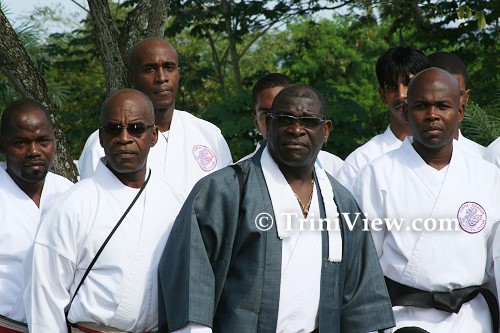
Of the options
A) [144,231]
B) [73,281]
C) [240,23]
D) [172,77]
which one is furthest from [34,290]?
[240,23]

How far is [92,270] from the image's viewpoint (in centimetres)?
421

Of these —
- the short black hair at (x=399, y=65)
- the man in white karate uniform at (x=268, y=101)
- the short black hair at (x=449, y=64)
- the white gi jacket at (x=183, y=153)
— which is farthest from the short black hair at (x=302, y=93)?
the short black hair at (x=449, y=64)

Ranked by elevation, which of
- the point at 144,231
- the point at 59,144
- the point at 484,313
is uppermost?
the point at 59,144

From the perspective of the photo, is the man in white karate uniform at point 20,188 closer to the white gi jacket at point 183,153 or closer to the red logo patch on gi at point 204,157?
the white gi jacket at point 183,153

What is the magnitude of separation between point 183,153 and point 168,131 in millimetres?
191

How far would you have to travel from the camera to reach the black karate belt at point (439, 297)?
14.8 ft

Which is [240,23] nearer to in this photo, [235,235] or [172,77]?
[172,77]

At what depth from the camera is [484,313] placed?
15.3ft

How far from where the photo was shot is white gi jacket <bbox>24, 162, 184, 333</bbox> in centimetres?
418

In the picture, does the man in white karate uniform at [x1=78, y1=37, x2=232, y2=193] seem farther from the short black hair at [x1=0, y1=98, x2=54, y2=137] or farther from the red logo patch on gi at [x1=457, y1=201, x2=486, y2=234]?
the red logo patch on gi at [x1=457, y1=201, x2=486, y2=234]

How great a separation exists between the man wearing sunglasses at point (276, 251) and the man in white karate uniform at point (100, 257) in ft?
0.43

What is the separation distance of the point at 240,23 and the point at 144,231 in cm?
1018

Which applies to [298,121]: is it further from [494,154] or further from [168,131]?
[494,154]

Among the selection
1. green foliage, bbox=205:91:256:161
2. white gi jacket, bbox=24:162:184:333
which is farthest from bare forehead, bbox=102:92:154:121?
green foliage, bbox=205:91:256:161
